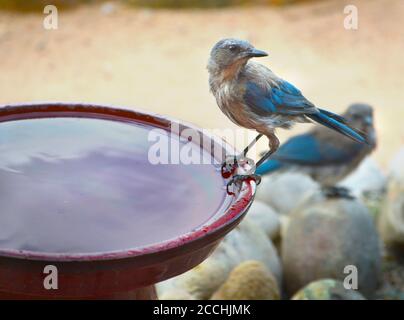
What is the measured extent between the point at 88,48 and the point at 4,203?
713 cm

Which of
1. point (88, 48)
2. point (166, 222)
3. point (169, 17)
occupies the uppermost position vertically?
point (169, 17)

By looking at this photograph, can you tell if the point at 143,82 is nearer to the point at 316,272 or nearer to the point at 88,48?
the point at 88,48

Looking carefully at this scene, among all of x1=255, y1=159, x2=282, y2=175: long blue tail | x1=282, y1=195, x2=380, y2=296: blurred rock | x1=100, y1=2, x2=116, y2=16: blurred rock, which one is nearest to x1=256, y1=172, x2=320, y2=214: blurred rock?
x1=255, y1=159, x2=282, y2=175: long blue tail

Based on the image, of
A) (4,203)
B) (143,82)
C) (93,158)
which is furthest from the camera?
(143,82)

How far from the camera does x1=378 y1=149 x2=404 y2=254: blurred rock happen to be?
573 cm

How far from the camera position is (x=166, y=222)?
2736 mm

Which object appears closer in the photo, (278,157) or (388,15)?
(278,157)

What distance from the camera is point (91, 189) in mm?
2906

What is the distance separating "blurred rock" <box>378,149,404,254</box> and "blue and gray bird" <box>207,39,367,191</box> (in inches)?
130

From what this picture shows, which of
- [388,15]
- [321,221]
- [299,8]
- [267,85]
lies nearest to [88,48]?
[299,8]

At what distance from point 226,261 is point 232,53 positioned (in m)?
2.64

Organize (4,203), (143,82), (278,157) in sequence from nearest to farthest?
(4,203)
(278,157)
(143,82)

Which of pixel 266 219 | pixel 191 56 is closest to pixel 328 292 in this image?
pixel 266 219

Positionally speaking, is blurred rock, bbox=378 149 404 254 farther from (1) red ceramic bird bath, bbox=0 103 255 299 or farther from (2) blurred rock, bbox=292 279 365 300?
(1) red ceramic bird bath, bbox=0 103 255 299
